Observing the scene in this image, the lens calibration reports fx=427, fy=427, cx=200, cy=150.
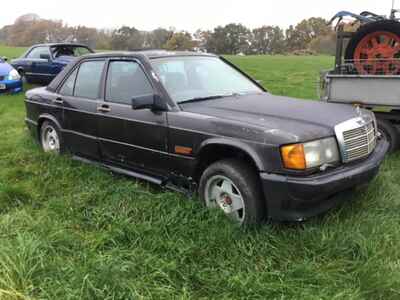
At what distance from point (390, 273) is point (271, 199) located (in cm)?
94

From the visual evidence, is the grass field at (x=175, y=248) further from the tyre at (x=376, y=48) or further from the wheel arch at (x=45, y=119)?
the tyre at (x=376, y=48)

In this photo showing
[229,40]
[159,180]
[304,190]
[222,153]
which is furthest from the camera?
[229,40]

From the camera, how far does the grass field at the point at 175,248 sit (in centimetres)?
274

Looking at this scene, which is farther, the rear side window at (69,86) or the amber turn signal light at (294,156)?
the rear side window at (69,86)

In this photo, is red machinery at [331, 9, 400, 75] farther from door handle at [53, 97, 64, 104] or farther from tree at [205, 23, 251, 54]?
tree at [205, 23, 251, 54]

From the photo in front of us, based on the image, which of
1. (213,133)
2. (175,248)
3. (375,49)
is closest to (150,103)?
(213,133)

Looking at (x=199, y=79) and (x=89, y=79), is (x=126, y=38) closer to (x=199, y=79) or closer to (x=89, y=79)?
(x=89, y=79)

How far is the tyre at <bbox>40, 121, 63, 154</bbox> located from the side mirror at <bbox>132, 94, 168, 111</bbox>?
1.92 metres

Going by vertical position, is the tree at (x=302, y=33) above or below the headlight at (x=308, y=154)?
above

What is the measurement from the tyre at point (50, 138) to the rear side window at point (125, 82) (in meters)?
1.18

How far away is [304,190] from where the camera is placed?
10.2 feet

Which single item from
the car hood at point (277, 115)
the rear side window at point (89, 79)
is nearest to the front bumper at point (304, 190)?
the car hood at point (277, 115)

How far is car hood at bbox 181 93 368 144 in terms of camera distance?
321 centimetres

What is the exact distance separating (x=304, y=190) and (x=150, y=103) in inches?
61.8
